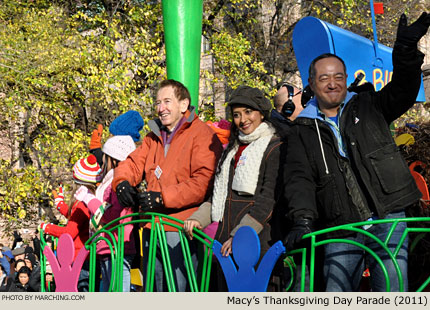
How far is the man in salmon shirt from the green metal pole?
79cm

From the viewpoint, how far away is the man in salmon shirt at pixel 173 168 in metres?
3.97

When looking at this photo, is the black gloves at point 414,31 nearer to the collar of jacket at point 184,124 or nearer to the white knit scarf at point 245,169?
the white knit scarf at point 245,169

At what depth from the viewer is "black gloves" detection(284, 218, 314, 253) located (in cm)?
297

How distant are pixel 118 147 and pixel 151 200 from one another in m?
1.15

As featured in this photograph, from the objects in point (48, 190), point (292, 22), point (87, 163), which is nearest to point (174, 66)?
point (87, 163)

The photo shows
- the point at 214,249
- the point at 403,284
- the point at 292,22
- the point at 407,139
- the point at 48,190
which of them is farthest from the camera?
the point at 292,22

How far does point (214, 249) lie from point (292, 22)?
1424cm

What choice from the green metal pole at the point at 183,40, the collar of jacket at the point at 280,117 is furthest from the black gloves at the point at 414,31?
the green metal pole at the point at 183,40

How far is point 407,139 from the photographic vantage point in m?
5.07

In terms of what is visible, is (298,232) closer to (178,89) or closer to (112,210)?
(178,89)

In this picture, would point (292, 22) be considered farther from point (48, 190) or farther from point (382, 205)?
point (382, 205)

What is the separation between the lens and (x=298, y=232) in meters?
2.99

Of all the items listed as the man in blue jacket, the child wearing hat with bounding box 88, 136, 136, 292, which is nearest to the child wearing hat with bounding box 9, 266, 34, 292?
the child wearing hat with bounding box 88, 136, 136, 292

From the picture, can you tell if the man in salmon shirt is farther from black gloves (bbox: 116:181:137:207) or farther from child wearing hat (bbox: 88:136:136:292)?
child wearing hat (bbox: 88:136:136:292)
